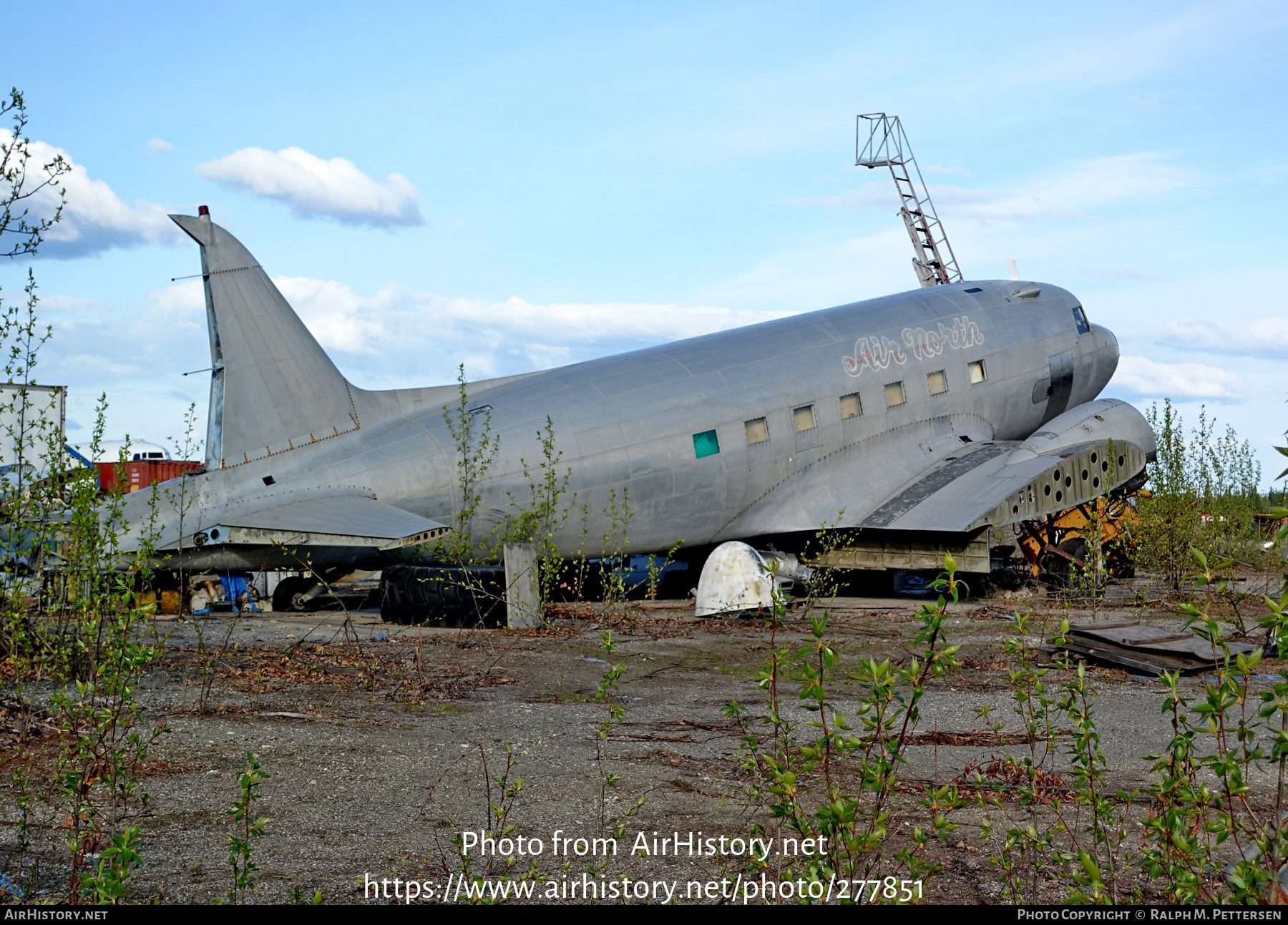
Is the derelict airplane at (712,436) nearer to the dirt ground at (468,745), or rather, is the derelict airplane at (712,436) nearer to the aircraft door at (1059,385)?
the aircraft door at (1059,385)

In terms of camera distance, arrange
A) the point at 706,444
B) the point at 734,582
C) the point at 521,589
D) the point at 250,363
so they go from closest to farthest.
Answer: the point at 521,589
the point at 250,363
the point at 734,582
the point at 706,444

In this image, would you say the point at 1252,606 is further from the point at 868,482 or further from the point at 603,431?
the point at 603,431

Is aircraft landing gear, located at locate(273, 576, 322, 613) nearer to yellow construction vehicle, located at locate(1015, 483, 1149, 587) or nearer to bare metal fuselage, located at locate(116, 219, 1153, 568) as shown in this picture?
bare metal fuselage, located at locate(116, 219, 1153, 568)

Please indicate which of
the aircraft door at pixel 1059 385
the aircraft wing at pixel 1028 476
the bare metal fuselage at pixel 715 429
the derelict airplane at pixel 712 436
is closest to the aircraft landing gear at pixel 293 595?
the derelict airplane at pixel 712 436

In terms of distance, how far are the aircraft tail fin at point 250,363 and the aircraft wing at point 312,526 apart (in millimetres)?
1073

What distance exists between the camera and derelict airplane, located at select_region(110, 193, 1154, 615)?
1678 centimetres

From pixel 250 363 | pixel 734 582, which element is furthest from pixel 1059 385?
pixel 250 363

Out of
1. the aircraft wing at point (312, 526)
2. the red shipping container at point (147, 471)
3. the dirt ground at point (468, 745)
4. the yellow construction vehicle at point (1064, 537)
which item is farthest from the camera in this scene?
the red shipping container at point (147, 471)

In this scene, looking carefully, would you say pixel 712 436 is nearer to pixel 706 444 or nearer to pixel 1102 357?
pixel 706 444

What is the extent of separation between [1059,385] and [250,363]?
19.0m

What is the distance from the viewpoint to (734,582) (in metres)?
18.0

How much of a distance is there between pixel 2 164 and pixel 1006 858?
9135 mm

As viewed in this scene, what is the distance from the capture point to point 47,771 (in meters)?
7.47

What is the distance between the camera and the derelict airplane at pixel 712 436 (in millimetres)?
16781
